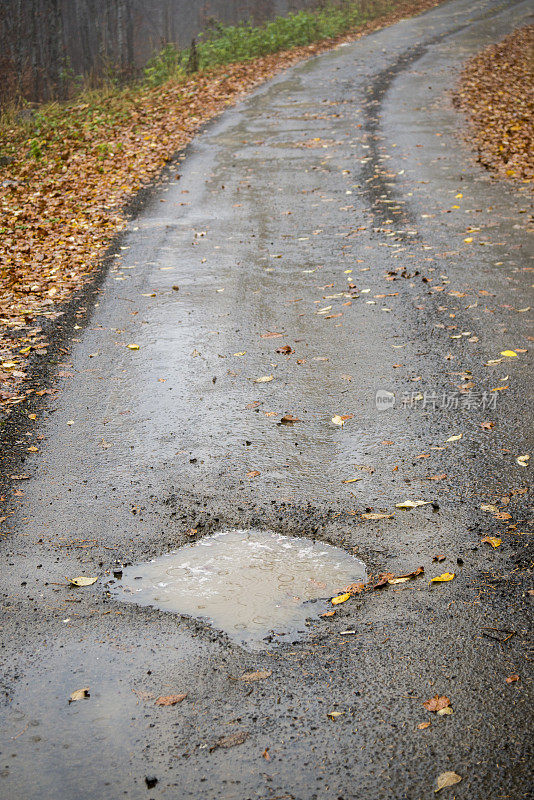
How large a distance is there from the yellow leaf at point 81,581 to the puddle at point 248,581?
144 millimetres

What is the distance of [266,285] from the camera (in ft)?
24.1

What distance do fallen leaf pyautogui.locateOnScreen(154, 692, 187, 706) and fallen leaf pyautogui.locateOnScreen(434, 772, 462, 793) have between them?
1025mm

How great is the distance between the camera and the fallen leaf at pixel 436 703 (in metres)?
2.78

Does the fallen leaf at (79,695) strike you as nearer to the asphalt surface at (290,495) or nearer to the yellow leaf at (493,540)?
the asphalt surface at (290,495)

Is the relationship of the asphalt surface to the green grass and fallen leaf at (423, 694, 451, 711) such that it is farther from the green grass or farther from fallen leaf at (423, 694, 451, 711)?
the green grass

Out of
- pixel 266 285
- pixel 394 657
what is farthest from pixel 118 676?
pixel 266 285

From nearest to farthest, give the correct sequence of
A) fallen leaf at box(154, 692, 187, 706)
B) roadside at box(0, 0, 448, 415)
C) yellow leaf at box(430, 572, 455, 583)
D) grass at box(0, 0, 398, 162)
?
fallen leaf at box(154, 692, 187, 706) < yellow leaf at box(430, 572, 455, 583) < roadside at box(0, 0, 448, 415) < grass at box(0, 0, 398, 162)

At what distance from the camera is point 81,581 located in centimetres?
363

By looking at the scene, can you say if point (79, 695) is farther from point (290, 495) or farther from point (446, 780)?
point (290, 495)

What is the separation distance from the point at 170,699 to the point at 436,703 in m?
1.05

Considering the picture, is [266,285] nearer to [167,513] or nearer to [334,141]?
[167,513]

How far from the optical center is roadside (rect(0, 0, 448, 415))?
679 cm

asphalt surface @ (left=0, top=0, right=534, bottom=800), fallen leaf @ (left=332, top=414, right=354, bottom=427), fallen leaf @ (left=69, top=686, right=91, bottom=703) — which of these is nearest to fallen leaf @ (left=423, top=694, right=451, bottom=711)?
asphalt surface @ (left=0, top=0, right=534, bottom=800)

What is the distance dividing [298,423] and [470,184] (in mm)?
6557
